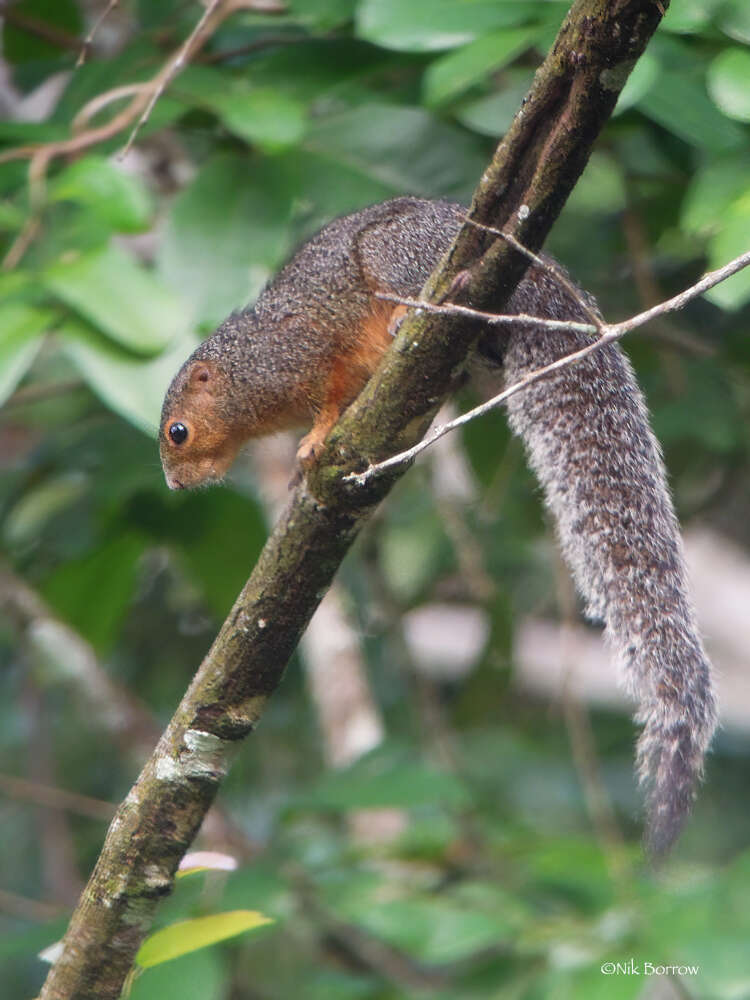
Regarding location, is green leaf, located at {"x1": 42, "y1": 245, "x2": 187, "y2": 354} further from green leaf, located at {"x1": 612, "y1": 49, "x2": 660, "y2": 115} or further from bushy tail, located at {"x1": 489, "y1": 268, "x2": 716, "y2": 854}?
green leaf, located at {"x1": 612, "y1": 49, "x2": 660, "y2": 115}

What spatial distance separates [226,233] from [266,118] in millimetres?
266

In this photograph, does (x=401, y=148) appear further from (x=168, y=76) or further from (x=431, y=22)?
(x=168, y=76)

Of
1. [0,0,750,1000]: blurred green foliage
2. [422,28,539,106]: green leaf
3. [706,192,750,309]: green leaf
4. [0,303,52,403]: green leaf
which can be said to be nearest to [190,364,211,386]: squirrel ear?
[0,0,750,1000]: blurred green foliage

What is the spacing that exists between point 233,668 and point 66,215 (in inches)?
48.6

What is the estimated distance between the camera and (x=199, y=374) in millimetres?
2902

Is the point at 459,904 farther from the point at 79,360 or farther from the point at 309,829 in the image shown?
the point at 79,360

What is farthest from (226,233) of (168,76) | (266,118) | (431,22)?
(431,22)

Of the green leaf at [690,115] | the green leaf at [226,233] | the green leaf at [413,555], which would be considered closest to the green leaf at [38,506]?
the green leaf at [413,555]

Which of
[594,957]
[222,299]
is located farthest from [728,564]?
[222,299]

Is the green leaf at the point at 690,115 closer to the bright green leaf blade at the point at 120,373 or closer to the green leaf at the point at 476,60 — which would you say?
the green leaf at the point at 476,60

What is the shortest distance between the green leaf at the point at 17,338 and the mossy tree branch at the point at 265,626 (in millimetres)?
645

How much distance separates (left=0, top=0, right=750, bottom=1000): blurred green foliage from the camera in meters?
2.37

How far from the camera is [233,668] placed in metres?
1.90

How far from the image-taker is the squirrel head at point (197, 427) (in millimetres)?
2848
